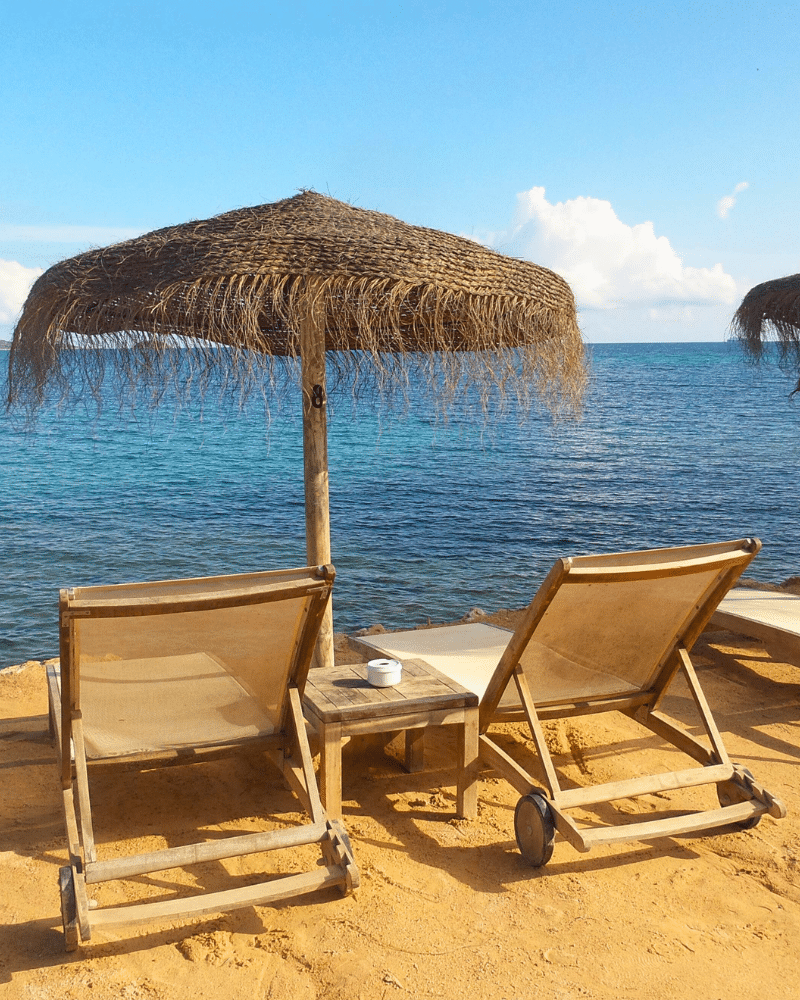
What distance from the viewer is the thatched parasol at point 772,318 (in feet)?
18.5

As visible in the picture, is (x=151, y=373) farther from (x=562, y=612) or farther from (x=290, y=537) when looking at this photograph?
(x=290, y=537)

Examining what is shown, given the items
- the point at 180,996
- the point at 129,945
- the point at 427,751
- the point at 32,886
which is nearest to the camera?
the point at 180,996

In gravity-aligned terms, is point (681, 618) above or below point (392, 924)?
above

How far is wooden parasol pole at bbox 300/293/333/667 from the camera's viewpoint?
4.02 m

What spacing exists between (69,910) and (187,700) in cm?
74

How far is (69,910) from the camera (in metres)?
2.21

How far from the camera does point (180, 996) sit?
7.07 ft

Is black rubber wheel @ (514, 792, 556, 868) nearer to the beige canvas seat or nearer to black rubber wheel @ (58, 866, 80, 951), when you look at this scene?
black rubber wheel @ (58, 866, 80, 951)

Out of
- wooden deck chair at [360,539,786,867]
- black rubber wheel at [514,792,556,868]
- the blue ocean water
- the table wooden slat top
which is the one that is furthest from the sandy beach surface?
the blue ocean water

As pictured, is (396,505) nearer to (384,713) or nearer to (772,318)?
(772,318)

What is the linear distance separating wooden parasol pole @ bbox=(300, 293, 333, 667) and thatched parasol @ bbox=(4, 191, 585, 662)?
11mm

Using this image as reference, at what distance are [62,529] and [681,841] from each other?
15.4 metres

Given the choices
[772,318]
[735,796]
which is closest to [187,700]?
[735,796]

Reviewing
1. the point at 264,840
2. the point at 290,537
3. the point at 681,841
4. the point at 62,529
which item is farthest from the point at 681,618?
the point at 62,529
